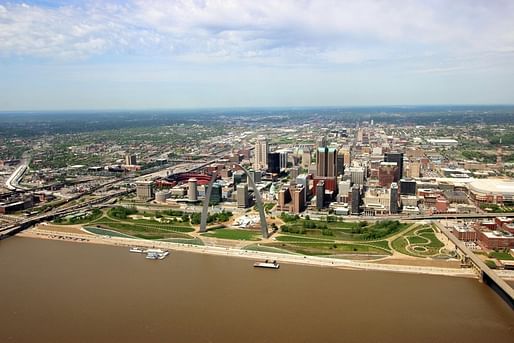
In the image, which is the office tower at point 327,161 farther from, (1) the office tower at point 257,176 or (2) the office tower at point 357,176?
(1) the office tower at point 257,176

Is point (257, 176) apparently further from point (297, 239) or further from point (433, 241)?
point (433, 241)

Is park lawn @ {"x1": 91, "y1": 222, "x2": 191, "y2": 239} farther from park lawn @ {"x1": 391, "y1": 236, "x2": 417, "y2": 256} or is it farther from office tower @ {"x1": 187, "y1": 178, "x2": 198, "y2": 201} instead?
park lawn @ {"x1": 391, "y1": 236, "x2": 417, "y2": 256}

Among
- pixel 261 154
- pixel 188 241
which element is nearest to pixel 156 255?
pixel 188 241

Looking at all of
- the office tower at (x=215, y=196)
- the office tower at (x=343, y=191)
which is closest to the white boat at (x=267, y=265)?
the office tower at (x=215, y=196)

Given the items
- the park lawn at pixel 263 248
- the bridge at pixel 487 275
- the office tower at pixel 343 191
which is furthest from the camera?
the office tower at pixel 343 191

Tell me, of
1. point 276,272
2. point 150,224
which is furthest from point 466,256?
point 150,224

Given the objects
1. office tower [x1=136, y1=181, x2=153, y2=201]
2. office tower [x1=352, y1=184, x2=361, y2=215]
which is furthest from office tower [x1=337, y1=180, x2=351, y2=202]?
office tower [x1=136, y1=181, x2=153, y2=201]
